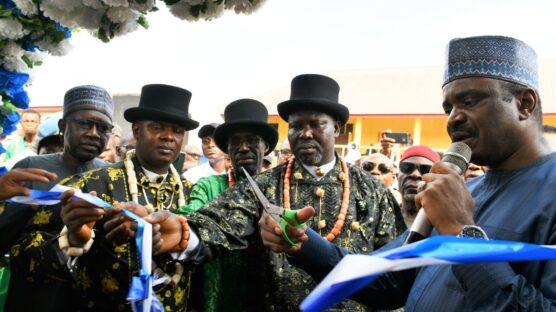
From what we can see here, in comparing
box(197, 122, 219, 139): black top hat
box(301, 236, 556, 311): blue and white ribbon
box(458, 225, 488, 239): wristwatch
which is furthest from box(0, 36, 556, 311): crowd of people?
box(197, 122, 219, 139): black top hat

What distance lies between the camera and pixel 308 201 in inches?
159

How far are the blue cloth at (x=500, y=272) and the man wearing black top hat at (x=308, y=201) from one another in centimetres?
112

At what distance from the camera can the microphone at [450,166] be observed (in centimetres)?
215

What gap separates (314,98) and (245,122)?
0.89 metres

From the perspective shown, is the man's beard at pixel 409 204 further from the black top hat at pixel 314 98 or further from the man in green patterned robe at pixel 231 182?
the man in green patterned robe at pixel 231 182

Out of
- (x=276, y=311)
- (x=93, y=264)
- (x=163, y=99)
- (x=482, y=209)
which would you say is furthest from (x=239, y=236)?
(x=482, y=209)

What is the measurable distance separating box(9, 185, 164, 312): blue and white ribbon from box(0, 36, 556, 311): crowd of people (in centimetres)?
5

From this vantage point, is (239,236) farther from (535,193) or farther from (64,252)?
(535,193)

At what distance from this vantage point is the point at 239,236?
3.62 metres

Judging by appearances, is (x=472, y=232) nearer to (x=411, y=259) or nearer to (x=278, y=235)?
(x=411, y=259)

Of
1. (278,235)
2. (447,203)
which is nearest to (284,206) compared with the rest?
(278,235)

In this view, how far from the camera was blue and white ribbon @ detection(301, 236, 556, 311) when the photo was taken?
156 centimetres

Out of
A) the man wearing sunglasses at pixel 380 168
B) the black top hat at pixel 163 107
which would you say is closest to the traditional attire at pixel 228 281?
the black top hat at pixel 163 107

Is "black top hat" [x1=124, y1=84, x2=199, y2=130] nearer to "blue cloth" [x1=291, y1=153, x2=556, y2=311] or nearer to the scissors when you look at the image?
the scissors
